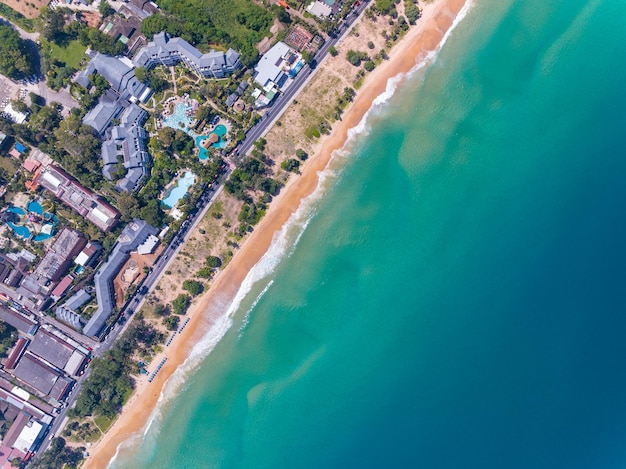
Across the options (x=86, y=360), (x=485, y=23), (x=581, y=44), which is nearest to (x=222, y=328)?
(x=86, y=360)

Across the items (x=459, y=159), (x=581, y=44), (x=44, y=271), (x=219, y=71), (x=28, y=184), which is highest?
(x=581, y=44)

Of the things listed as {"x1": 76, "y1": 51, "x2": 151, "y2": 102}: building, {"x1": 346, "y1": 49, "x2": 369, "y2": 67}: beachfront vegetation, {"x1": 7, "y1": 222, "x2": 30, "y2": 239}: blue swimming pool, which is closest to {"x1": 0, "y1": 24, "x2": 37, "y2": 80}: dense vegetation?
{"x1": 76, "y1": 51, "x2": 151, "y2": 102}: building

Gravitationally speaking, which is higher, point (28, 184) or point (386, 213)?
point (386, 213)

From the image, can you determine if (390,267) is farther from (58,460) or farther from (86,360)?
(58,460)

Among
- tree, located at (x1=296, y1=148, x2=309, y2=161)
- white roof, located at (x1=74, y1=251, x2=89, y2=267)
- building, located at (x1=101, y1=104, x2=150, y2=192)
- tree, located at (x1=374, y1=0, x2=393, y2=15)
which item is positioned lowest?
white roof, located at (x1=74, y1=251, x2=89, y2=267)

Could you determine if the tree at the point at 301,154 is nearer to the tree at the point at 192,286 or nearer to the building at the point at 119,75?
the tree at the point at 192,286

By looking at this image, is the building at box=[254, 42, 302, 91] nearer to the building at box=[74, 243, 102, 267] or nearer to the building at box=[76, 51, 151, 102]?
the building at box=[76, 51, 151, 102]

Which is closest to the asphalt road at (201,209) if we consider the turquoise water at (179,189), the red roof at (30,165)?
the turquoise water at (179,189)

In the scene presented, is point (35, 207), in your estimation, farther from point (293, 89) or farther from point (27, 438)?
point (293, 89)
